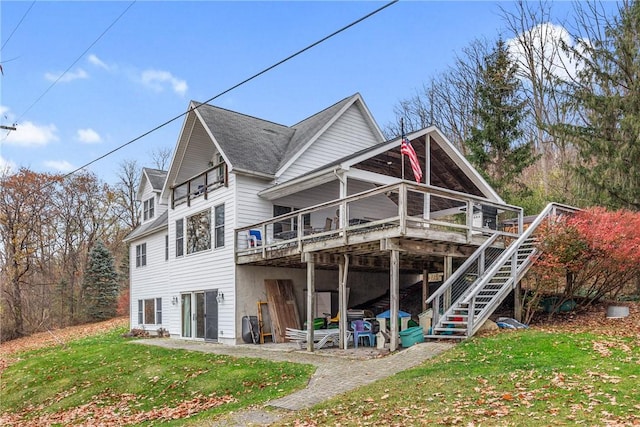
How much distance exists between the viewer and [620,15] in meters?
19.7

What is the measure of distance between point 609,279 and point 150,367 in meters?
13.0

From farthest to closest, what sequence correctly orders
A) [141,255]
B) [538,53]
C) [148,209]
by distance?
[538,53] → [148,209] → [141,255]

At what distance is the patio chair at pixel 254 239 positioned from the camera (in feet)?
55.0

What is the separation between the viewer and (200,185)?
2023 cm

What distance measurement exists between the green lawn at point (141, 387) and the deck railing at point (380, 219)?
148 inches

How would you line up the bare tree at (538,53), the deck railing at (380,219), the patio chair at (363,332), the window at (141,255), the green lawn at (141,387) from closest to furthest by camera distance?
the green lawn at (141,387)
the deck railing at (380,219)
the patio chair at (363,332)
the window at (141,255)
the bare tree at (538,53)

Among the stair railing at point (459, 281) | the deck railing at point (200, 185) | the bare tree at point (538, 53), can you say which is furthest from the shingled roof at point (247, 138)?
the bare tree at point (538, 53)

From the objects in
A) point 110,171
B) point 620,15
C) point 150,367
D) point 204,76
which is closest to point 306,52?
point 204,76

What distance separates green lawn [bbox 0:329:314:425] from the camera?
10.1m

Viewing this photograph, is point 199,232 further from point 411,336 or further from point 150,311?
point 411,336

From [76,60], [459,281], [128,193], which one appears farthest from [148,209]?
[459,281]

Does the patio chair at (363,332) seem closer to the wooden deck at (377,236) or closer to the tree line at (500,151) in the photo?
the wooden deck at (377,236)

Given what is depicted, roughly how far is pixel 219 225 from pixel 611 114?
1454 cm

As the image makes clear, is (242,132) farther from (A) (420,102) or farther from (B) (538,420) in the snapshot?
(A) (420,102)
